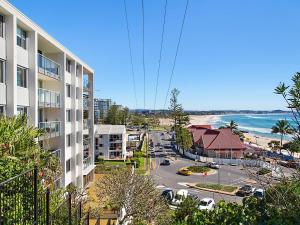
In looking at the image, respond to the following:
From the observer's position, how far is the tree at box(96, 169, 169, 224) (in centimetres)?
1970

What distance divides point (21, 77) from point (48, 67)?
141 inches

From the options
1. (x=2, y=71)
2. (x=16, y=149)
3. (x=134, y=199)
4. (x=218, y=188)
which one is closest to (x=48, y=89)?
(x=2, y=71)

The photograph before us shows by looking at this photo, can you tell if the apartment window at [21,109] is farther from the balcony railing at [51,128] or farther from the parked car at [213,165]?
the parked car at [213,165]

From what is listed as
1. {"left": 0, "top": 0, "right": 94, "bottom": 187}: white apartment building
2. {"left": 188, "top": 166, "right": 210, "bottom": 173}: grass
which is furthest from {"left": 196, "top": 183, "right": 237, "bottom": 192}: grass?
{"left": 0, "top": 0, "right": 94, "bottom": 187}: white apartment building

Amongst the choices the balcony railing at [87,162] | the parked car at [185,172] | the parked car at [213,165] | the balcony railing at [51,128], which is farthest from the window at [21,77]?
the parked car at [213,165]

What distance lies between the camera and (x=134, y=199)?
2081cm

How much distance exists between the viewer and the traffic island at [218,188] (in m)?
35.7

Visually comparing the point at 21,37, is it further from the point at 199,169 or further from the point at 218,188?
the point at 199,169

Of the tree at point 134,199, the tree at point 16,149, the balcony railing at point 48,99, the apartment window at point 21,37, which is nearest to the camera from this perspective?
the tree at point 16,149

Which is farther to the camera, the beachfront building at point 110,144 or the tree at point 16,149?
the beachfront building at point 110,144

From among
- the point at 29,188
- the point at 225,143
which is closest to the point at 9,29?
the point at 29,188

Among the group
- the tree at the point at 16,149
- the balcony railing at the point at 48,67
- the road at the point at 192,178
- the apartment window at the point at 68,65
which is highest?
the apartment window at the point at 68,65

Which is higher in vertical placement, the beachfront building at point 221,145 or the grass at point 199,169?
the beachfront building at point 221,145

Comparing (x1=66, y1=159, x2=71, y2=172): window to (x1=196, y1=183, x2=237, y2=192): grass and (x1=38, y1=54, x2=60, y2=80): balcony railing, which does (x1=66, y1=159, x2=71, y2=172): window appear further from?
(x1=196, y1=183, x2=237, y2=192): grass
